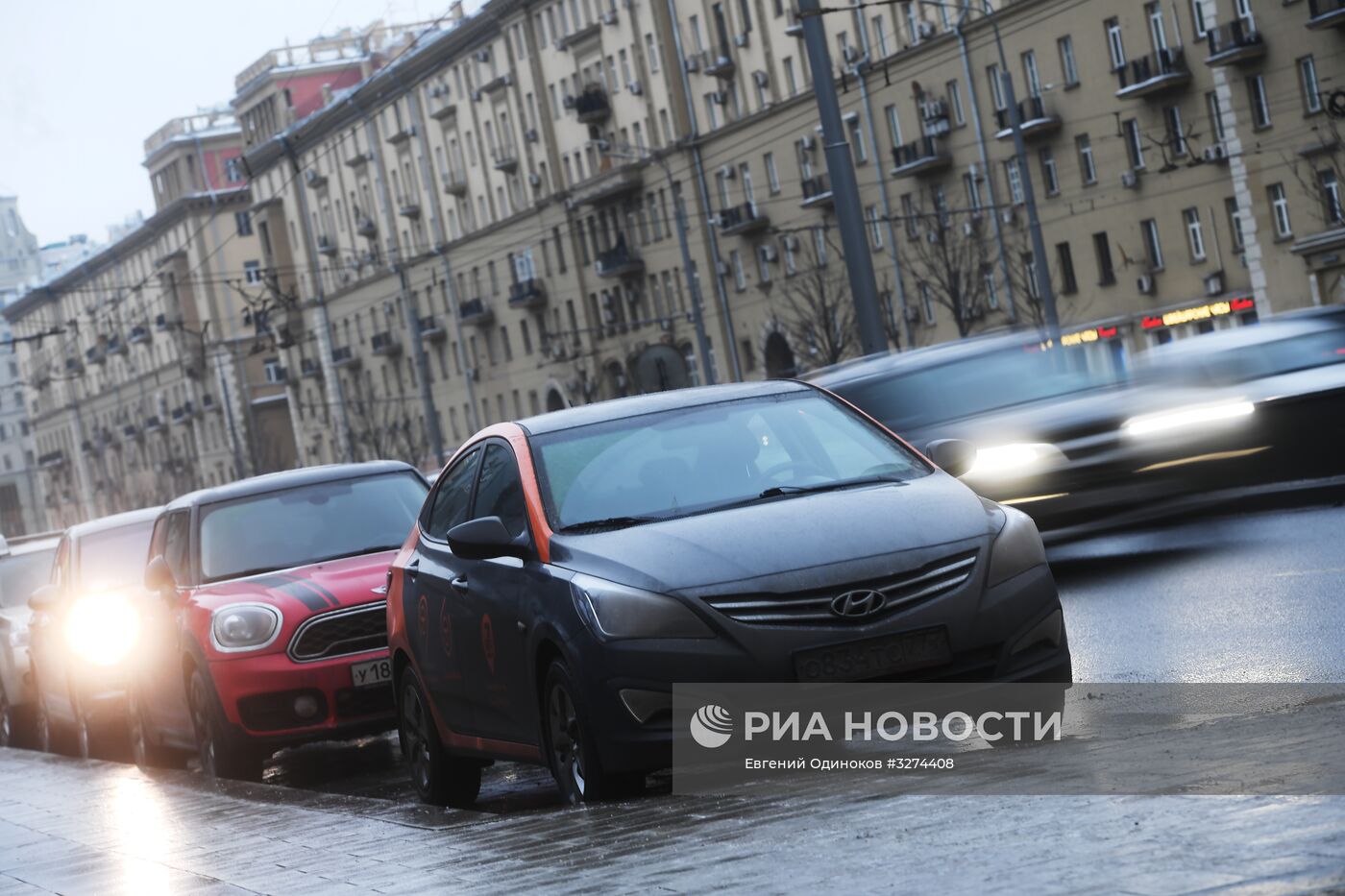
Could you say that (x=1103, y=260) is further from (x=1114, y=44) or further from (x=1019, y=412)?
(x=1019, y=412)

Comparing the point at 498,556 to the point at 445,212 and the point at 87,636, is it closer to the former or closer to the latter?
the point at 87,636

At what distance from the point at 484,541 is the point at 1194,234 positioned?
48.5m

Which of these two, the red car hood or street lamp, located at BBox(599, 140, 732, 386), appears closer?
the red car hood

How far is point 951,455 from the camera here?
29.9 ft

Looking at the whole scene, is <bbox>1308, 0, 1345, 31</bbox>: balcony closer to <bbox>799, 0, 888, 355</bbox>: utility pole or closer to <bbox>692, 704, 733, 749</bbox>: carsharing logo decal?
<bbox>799, 0, 888, 355</bbox>: utility pole

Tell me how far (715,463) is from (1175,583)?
6.17 metres

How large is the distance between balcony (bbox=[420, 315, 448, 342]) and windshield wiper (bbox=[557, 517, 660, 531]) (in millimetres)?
87705

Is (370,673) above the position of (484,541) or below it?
below

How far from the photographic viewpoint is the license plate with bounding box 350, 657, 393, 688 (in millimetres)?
12031

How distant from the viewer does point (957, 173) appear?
61.2 meters

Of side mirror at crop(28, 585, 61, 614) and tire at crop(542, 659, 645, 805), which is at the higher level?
side mirror at crop(28, 585, 61, 614)

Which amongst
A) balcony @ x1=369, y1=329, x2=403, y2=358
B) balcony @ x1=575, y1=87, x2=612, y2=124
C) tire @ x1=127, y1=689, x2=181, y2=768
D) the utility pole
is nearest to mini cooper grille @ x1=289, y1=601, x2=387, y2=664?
tire @ x1=127, y1=689, x2=181, y2=768

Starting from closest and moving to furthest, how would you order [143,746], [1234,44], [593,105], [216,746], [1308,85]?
[216,746], [143,746], [1308,85], [1234,44], [593,105]

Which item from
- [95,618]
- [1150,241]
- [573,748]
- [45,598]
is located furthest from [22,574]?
[1150,241]
